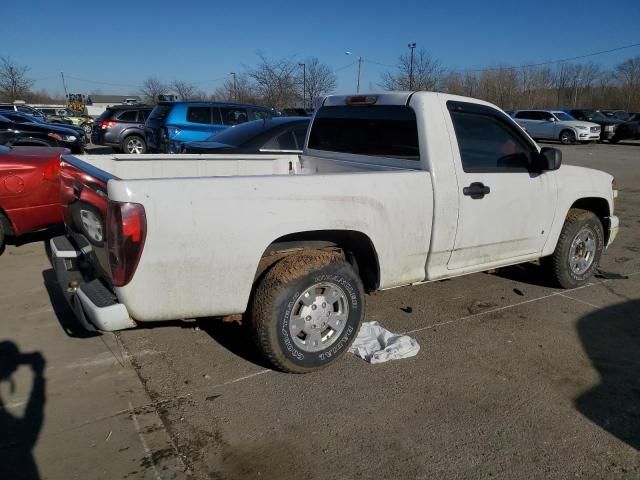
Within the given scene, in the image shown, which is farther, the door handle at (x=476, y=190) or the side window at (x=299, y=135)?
the side window at (x=299, y=135)

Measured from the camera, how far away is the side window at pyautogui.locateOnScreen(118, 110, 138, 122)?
16936 mm

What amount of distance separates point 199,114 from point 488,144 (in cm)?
1003

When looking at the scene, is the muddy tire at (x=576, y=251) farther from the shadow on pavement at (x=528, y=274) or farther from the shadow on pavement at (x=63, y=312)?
the shadow on pavement at (x=63, y=312)

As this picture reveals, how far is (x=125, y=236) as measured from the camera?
2.54 m

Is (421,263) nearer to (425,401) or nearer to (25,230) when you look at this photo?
(425,401)

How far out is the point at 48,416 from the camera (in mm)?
2850

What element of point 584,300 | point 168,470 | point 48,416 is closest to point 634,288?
point 584,300

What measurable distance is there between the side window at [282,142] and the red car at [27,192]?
2.73 m

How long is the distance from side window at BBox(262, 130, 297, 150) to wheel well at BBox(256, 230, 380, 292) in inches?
152

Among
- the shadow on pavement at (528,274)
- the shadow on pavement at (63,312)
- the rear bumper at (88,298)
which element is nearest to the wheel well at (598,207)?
the shadow on pavement at (528,274)

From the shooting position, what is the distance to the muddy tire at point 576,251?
15.5 ft

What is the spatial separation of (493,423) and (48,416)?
2.56 metres

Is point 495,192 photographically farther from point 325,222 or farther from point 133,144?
point 133,144

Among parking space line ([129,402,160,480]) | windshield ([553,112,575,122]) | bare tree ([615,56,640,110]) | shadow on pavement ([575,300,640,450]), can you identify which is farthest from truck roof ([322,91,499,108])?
bare tree ([615,56,640,110])
